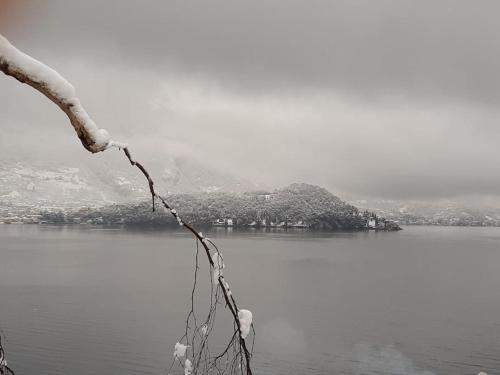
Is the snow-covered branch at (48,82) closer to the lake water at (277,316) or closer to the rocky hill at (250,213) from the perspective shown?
the lake water at (277,316)

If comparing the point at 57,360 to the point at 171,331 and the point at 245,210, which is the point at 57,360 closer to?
the point at 171,331

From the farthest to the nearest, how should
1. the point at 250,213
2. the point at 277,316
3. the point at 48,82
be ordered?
the point at 250,213, the point at 277,316, the point at 48,82

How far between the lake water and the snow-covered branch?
9.91 metres

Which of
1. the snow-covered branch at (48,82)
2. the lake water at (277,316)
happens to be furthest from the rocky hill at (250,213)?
the snow-covered branch at (48,82)

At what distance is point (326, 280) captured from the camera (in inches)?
1895

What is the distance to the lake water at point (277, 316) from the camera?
20766 millimetres

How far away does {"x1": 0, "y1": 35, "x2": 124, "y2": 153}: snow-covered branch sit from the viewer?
0.87m

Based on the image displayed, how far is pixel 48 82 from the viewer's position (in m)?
0.89

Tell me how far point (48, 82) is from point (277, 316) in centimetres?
3172

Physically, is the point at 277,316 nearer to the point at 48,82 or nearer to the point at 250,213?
the point at 48,82

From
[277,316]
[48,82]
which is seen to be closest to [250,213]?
[277,316]

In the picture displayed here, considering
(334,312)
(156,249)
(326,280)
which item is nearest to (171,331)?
(334,312)

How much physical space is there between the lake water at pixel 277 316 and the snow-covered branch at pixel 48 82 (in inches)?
390

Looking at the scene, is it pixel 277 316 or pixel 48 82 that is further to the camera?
pixel 277 316
